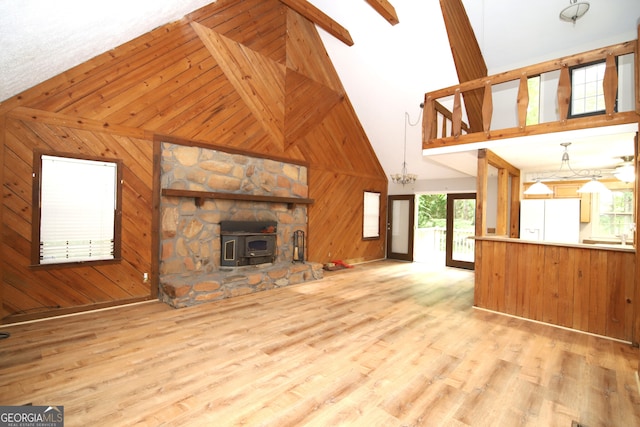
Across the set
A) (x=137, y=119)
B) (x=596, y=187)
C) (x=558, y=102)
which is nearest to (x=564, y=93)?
(x=558, y=102)

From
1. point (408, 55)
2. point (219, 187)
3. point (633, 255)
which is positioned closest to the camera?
point (633, 255)

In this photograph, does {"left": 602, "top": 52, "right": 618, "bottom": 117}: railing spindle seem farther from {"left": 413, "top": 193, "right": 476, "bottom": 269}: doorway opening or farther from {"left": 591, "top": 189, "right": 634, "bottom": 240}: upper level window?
{"left": 413, "top": 193, "right": 476, "bottom": 269}: doorway opening

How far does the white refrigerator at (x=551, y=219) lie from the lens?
5461mm

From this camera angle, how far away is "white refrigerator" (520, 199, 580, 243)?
546 cm

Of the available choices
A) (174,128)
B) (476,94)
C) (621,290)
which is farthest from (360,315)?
(476,94)

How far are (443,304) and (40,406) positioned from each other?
443 cm

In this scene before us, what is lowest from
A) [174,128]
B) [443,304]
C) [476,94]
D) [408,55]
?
[443,304]

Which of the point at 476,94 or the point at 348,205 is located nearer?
the point at 476,94

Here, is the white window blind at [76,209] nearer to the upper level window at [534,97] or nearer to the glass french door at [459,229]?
the upper level window at [534,97]

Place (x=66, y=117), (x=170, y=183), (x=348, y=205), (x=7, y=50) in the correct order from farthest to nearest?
1. (x=348, y=205)
2. (x=170, y=183)
3. (x=66, y=117)
4. (x=7, y=50)

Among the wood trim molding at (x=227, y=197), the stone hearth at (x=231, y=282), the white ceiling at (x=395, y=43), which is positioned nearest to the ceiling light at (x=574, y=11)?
the white ceiling at (x=395, y=43)

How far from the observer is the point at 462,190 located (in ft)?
25.4

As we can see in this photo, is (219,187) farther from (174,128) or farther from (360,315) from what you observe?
(360,315)

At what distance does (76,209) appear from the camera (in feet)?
12.1
